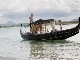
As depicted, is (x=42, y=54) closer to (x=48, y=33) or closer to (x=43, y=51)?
(x=43, y=51)

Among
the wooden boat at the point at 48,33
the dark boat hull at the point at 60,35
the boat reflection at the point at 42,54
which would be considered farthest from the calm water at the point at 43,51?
the wooden boat at the point at 48,33

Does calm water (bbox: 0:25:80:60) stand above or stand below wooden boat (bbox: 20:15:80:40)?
below

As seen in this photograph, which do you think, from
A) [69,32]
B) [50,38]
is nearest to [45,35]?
[50,38]

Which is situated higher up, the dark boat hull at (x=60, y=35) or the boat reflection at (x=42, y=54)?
the dark boat hull at (x=60, y=35)

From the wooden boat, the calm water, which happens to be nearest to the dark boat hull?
the wooden boat

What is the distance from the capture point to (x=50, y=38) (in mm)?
41875

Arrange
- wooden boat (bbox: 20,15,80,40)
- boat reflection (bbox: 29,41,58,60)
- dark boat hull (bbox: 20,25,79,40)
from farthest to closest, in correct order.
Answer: wooden boat (bbox: 20,15,80,40)
dark boat hull (bbox: 20,25,79,40)
boat reflection (bbox: 29,41,58,60)

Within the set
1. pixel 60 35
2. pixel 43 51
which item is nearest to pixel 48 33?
pixel 60 35

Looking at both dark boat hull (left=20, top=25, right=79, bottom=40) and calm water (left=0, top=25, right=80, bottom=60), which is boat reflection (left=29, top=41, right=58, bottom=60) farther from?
dark boat hull (left=20, top=25, right=79, bottom=40)

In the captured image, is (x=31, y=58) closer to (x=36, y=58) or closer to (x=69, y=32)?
(x=36, y=58)

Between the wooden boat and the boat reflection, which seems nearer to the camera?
the boat reflection

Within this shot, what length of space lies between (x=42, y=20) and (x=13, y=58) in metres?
18.9

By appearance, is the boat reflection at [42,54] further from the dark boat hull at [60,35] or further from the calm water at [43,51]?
the dark boat hull at [60,35]

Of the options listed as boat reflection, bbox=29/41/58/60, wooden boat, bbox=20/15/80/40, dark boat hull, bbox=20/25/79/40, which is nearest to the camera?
boat reflection, bbox=29/41/58/60
